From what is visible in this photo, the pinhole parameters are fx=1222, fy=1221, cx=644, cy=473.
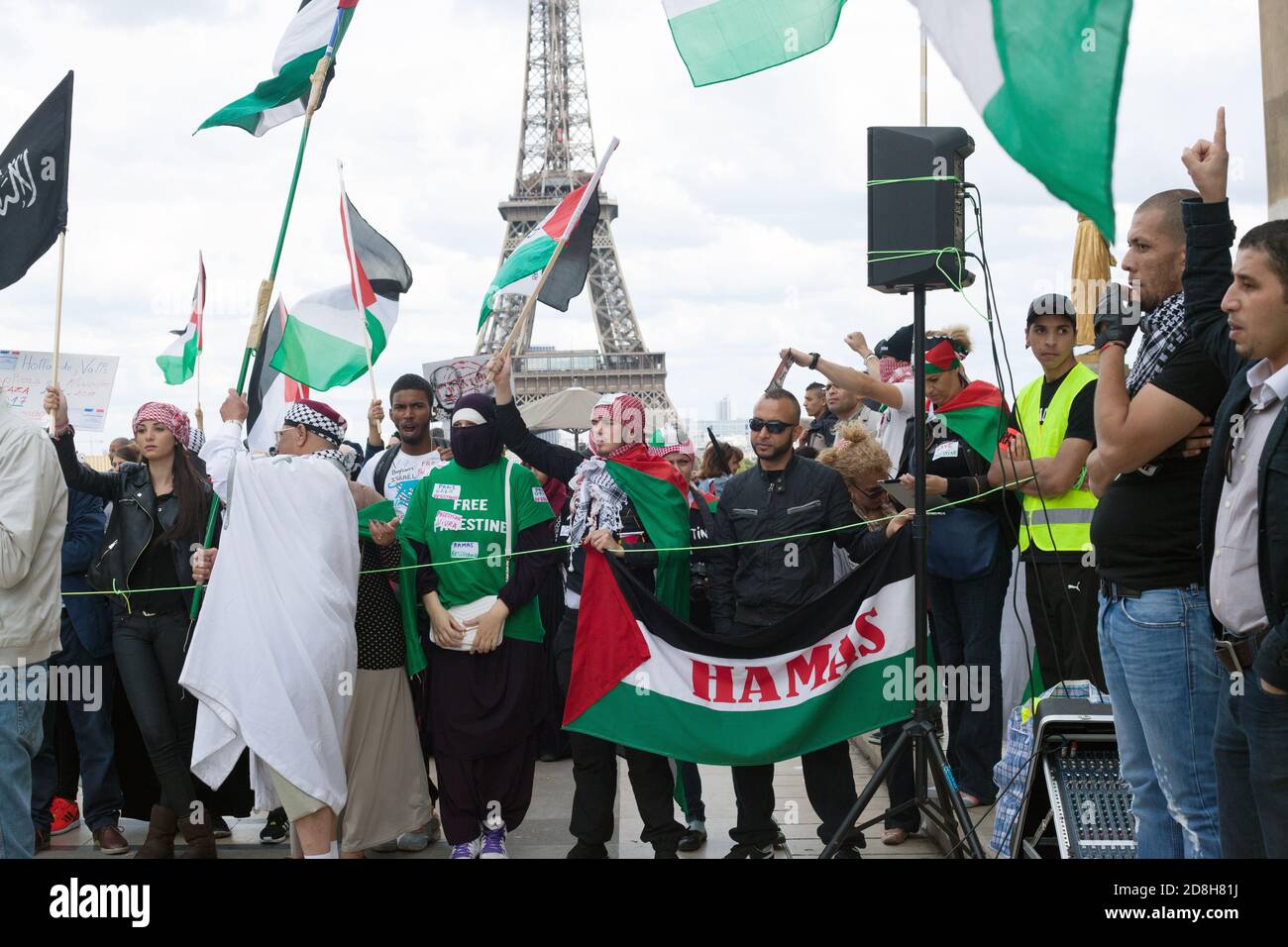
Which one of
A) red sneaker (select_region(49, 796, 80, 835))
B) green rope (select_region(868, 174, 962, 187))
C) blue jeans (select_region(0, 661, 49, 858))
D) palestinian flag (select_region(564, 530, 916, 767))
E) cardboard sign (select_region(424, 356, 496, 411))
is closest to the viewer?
blue jeans (select_region(0, 661, 49, 858))

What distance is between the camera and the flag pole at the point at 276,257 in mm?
5203

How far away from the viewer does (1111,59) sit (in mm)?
3510

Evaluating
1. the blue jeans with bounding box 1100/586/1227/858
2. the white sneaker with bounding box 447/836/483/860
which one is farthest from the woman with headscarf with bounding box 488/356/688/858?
the blue jeans with bounding box 1100/586/1227/858

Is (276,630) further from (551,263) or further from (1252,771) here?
(1252,771)

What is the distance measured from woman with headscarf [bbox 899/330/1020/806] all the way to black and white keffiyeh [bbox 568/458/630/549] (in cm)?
145

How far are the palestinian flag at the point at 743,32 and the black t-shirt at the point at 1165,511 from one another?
1.88 metres

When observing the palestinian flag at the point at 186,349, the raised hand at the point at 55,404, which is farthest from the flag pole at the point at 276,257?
the palestinian flag at the point at 186,349

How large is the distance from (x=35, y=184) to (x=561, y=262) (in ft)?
9.03

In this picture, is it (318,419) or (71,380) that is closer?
(318,419)

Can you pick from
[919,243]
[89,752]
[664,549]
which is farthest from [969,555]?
[89,752]

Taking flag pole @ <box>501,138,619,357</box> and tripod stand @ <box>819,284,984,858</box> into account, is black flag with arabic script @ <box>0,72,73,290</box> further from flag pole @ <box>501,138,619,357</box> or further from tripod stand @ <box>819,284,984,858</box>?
tripod stand @ <box>819,284,984,858</box>

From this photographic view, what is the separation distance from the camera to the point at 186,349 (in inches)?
423

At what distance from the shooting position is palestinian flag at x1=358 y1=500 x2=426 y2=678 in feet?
19.8

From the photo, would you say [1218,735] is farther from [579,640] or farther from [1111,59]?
[579,640]
